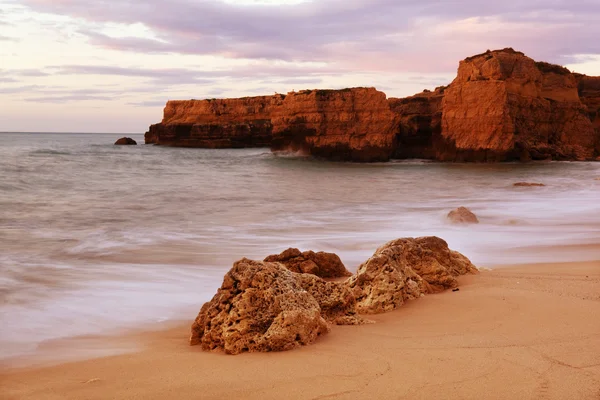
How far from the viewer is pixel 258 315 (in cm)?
383

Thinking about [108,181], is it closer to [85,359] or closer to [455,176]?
[455,176]

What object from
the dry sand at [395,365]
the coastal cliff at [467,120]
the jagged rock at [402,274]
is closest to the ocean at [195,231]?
the dry sand at [395,365]

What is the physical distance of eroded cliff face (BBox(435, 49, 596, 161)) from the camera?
99.9ft

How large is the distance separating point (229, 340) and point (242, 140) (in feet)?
199

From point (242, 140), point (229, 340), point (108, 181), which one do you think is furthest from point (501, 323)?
point (242, 140)

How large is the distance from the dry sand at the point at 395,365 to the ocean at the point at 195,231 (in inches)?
43.3

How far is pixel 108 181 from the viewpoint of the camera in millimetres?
22406

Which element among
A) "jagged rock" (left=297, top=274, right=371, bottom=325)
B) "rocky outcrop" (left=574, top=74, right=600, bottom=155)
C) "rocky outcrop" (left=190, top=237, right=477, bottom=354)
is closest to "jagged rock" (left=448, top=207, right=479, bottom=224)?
"rocky outcrop" (left=190, top=237, right=477, bottom=354)

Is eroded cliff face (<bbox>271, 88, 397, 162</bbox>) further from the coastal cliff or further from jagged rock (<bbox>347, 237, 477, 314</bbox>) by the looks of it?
jagged rock (<bbox>347, 237, 477, 314</bbox>)

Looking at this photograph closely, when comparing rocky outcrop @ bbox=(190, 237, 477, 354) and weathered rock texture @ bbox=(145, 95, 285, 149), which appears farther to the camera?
weathered rock texture @ bbox=(145, 95, 285, 149)

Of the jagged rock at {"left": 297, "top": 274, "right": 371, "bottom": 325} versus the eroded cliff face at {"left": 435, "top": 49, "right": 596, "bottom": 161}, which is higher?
the eroded cliff face at {"left": 435, "top": 49, "right": 596, "bottom": 161}

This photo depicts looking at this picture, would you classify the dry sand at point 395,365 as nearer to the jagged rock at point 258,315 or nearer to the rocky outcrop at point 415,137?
the jagged rock at point 258,315

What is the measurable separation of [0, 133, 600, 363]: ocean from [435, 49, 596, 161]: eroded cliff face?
7.42 meters

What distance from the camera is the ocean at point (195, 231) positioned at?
5676mm
